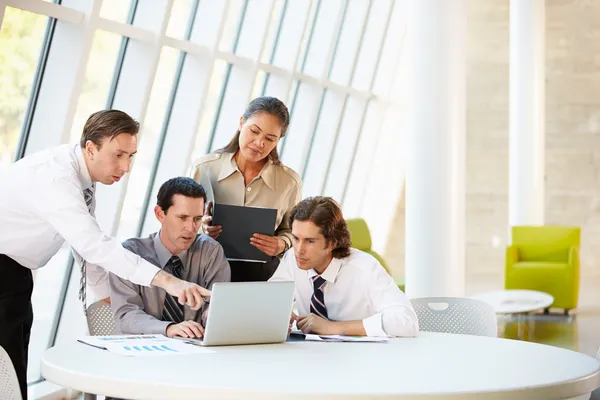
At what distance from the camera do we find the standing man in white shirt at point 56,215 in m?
3.38

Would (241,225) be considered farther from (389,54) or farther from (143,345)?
→ (389,54)

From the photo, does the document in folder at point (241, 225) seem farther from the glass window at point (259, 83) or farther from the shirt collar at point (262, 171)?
the glass window at point (259, 83)

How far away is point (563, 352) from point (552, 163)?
12.3m

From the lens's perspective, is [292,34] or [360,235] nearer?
[360,235]

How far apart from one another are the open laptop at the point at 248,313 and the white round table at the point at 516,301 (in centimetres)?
557

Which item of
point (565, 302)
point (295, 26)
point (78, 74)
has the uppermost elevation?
point (295, 26)

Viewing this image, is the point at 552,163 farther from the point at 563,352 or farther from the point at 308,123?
the point at 563,352

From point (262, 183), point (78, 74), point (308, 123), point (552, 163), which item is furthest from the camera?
point (552, 163)

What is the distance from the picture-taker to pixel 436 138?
7203 millimetres

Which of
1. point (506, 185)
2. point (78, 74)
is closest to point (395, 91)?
point (506, 185)

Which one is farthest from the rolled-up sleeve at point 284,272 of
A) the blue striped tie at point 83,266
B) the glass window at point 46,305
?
the glass window at point 46,305

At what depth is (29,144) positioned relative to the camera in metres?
5.82

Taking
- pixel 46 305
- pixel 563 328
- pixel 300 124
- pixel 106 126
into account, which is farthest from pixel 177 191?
pixel 300 124

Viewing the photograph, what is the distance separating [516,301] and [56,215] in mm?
6552
